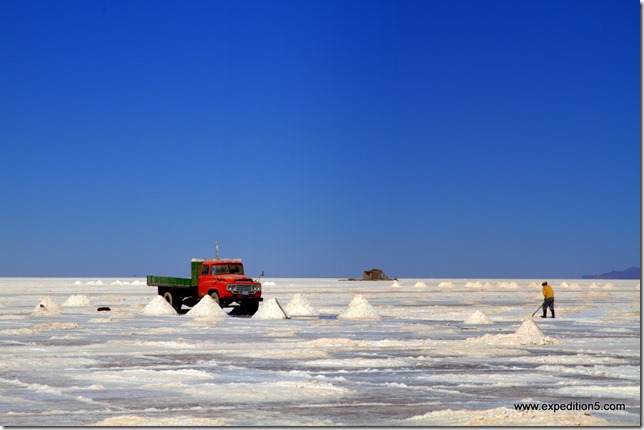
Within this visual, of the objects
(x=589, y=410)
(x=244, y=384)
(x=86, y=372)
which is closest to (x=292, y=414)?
(x=244, y=384)

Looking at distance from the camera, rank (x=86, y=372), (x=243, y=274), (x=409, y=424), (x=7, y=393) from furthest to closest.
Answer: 1. (x=243, y=274)
2. (x=86, y=372)
3. (x=7, y=393)
4. (x=409, y=424)

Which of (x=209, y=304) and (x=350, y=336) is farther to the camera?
(x=209, y=304)

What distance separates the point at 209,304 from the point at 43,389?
23984 millimetres

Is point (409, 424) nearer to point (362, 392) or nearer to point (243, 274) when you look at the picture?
point (362, 392)

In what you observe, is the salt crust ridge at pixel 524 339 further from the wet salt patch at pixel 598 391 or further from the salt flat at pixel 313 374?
the wet salt patch at pixel 598 391

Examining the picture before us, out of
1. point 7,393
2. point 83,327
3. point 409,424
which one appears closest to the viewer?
point 409,424

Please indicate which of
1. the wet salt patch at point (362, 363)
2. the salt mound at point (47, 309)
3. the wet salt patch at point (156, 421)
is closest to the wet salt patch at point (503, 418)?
the wet salt patch at point (156, 421)

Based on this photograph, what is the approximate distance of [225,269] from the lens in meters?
43.3

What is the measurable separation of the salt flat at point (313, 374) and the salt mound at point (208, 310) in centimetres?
580

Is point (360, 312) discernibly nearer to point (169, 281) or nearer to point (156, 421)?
point (169, 281)

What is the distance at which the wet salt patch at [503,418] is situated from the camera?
40.4 ft

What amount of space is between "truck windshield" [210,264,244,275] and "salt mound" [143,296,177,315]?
260 cm

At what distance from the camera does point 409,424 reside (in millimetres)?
12523

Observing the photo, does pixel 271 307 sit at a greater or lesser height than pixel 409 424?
greater
